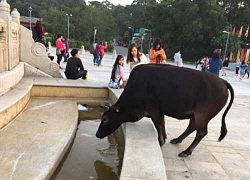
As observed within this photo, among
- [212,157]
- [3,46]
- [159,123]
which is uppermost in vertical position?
[3,46]

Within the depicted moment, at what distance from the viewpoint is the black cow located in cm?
387

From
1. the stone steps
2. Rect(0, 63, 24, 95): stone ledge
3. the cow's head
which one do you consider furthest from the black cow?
Rect(0, 63, 24, 95): stone ledge

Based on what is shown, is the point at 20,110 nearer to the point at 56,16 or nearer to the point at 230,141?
the point at 230,141

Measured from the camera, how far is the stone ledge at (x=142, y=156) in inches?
110

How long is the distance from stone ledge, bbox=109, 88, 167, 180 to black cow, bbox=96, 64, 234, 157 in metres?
0.23

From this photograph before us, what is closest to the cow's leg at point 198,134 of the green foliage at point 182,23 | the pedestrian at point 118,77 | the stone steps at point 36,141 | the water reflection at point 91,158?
the water reflection at point 91,158

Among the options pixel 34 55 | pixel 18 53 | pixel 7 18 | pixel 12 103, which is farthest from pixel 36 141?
pixel 34 55

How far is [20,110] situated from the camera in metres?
5.57

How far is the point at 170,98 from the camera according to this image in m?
3.98

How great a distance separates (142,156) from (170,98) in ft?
3.67

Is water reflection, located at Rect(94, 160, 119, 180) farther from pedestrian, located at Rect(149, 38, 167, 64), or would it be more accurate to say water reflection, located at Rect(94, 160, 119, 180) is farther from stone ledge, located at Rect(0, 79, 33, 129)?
pedestrian, located at Rect(149, 38, 167, 64)

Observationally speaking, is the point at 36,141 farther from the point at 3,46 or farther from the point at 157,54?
the point at 157,54

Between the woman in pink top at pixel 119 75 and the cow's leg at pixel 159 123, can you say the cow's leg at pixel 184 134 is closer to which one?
the cow's leg at pixel 159 123

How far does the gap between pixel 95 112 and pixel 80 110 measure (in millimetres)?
380
